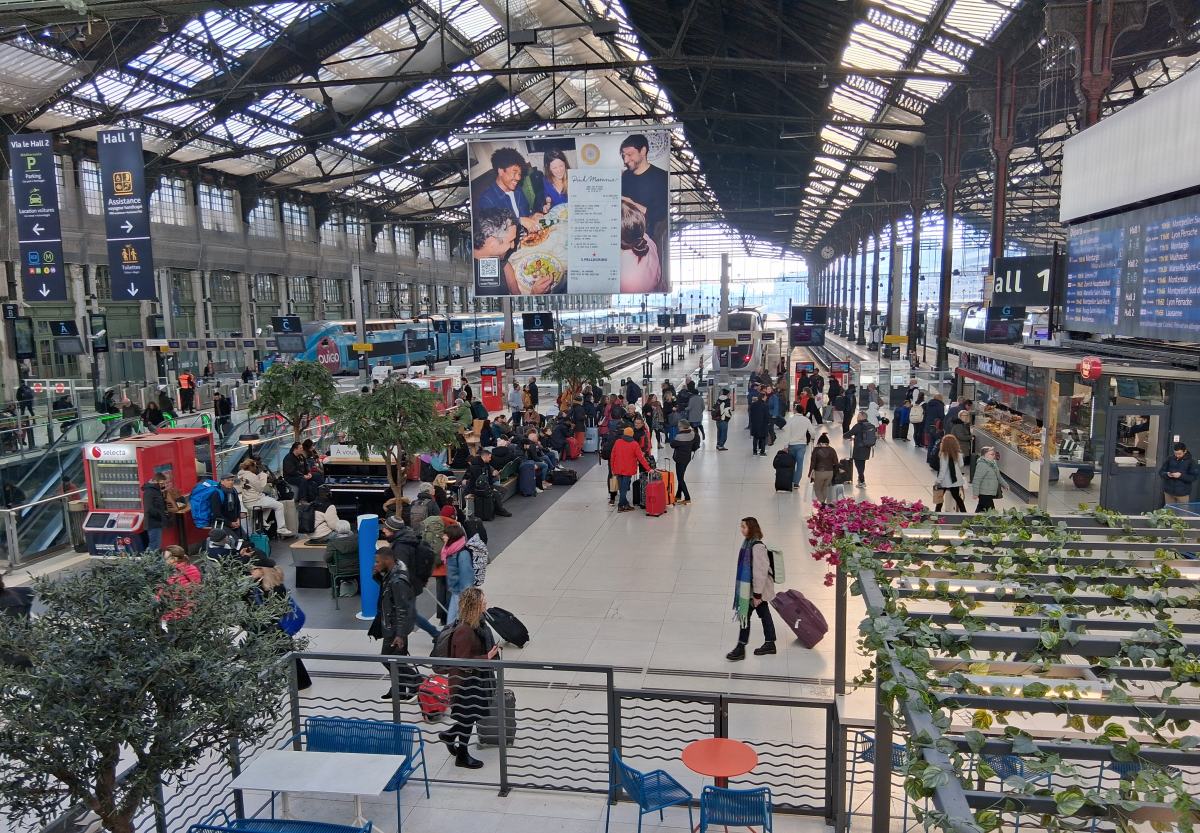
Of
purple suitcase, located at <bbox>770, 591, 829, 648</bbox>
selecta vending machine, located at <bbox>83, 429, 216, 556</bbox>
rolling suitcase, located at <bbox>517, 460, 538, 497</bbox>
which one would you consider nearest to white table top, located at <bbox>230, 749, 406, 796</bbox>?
purple suitcase, located at <bbox>770, 591, 829, 648</bbox>

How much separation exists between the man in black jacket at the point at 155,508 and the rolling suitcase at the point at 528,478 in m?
6.09

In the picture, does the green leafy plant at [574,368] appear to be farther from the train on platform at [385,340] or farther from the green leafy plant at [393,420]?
the green leafy plant at [393,420]

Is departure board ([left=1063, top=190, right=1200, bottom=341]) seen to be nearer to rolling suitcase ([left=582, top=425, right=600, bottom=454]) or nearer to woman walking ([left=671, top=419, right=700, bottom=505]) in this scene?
woman walking ([left=671, top=419, right=700, bottom=505])

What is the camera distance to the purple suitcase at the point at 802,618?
8.09 metres

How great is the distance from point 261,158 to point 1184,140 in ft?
128

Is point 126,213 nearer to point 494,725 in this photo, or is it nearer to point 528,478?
point 528,478

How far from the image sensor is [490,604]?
9.52 meters

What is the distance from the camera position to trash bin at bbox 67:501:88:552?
12.6 m

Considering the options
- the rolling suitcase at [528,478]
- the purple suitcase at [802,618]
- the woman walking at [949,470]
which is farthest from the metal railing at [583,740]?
the rolling suitcase at [528,478]

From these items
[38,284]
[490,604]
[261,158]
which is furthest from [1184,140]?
[261,158]

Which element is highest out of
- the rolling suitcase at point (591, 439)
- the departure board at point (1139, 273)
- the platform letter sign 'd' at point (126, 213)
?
the platform letter sign 'd' at point (126, 213)

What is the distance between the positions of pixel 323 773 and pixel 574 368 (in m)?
18.8

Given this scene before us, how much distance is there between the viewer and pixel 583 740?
545cm

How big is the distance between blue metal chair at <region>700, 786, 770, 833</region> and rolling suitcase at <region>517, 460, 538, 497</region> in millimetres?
11036
